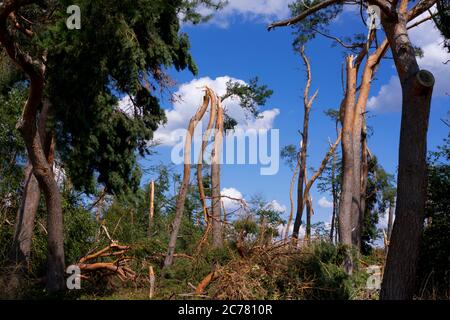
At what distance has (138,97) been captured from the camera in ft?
47.8

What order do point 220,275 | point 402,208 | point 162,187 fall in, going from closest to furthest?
1. point 402,208
2. point 220,275
3. point 162,187

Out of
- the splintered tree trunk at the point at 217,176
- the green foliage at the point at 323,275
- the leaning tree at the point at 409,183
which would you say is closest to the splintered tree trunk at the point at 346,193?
the splintered tree trunk at the point at 217,176

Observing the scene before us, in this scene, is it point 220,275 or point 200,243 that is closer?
point 220,275

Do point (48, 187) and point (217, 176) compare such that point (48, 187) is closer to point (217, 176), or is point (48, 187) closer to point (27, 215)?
point (27, 215)

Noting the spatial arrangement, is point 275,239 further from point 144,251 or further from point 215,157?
point 215,157

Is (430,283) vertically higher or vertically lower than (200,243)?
lower

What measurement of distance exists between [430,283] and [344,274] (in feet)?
8.71

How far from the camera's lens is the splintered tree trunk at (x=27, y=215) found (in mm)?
12875

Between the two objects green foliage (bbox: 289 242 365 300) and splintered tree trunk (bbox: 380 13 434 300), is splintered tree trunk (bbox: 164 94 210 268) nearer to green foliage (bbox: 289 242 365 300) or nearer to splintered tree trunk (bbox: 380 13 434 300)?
green foliage (bbox: 289 242 365 300)

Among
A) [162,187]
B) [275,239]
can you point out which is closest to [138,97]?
[275,239]

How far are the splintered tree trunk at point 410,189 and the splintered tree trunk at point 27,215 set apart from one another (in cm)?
846

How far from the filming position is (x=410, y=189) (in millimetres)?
7328

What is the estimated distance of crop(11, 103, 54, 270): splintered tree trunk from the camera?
1288 centimetres
